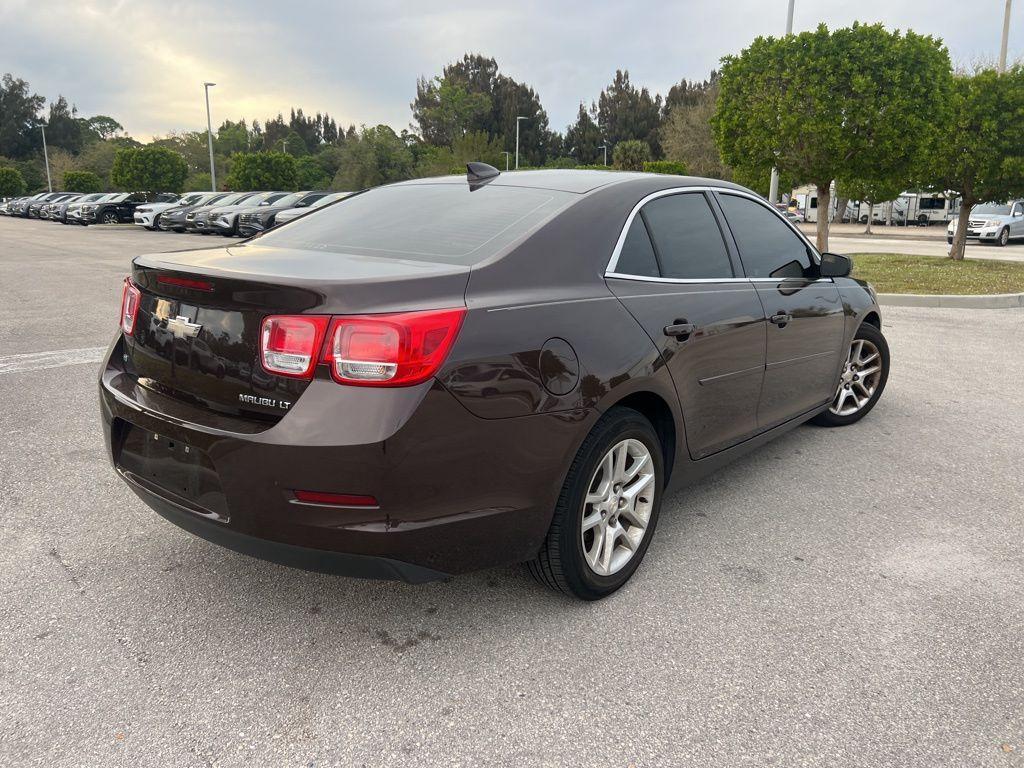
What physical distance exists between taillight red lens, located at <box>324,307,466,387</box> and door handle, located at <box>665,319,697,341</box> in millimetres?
1157

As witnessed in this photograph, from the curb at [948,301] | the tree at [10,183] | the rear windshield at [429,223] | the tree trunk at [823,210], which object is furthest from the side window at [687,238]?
the tree at [10,183]

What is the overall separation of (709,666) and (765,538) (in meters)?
1.12

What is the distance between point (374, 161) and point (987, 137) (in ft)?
168

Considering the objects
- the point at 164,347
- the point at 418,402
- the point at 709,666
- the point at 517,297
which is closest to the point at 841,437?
the point at 709,666

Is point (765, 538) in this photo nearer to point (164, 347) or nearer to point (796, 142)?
point (164, 347)

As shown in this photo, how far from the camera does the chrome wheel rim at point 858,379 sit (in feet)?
17.0

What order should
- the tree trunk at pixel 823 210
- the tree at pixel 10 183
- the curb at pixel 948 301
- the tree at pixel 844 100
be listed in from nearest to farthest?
the curb at pixel 948 301, the tree at pixel 844 100, the tree trunk at pixel 823 210, the tree at pixel 10 183

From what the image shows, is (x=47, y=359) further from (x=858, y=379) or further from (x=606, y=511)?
(x=858, y=379)

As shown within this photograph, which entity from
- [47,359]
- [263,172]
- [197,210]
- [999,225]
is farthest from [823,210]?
[263,172]

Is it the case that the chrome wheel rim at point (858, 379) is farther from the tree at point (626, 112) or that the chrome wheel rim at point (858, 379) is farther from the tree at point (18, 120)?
the tree at point (18, 120)

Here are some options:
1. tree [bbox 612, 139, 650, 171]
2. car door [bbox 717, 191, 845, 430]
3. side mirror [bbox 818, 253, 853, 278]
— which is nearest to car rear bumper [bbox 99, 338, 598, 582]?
car door [bbox 717, 191, 845, 430]

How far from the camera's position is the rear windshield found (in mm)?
2885

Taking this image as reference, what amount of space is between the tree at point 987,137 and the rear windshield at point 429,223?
56.0ft

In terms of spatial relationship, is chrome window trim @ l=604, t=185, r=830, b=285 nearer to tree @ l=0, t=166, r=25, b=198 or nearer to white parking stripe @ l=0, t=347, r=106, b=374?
white parking stripe @ l=0, t=347, r=106, b=374
